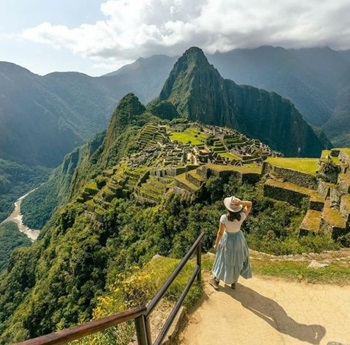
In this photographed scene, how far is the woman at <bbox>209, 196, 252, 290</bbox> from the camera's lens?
Answer: 6.47 meters

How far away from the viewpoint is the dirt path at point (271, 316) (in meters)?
5.40

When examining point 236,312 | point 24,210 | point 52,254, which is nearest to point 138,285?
point 236,312

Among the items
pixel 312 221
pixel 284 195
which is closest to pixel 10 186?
pixel 284 195

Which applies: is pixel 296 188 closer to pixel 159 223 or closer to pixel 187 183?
pixel 187 183

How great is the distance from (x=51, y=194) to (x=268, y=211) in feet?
497

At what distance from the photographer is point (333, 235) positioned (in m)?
13.4

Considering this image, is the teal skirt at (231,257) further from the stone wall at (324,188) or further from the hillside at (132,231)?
the stone wall at (324,188)

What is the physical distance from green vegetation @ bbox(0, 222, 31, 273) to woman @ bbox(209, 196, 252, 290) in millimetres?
97289

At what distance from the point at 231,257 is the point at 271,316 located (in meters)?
1.29

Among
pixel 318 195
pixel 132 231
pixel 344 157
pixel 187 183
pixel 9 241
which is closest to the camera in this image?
pixel 344 157

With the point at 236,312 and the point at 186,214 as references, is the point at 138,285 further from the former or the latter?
the point at 186,214

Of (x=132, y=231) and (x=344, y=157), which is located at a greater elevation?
(x=344, y=157)

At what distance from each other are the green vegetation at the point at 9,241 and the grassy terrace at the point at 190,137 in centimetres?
6046

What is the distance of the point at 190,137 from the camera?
6862cm
